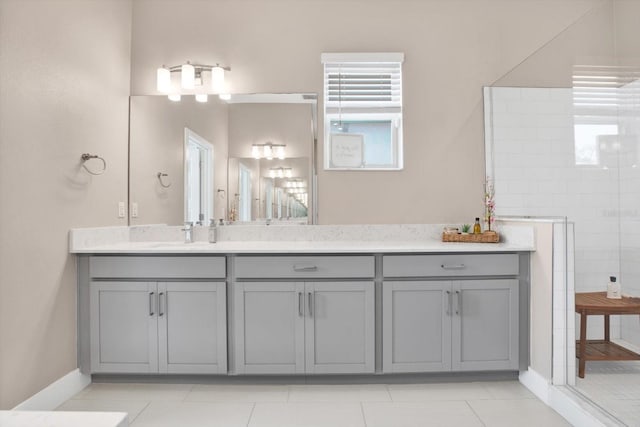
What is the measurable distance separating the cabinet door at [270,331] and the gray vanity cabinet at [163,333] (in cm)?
13

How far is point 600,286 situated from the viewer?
84.3 inches

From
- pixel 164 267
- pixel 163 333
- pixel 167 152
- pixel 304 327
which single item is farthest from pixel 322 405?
pixel 167 152

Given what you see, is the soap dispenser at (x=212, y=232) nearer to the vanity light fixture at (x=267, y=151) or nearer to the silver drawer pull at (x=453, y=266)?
the vanity light fixture at (x=267, y=151)

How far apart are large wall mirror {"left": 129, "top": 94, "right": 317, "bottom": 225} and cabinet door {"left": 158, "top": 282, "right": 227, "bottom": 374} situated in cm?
72

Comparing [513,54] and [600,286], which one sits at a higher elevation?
[513,54]

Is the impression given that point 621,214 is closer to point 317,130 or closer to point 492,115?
point 492,115

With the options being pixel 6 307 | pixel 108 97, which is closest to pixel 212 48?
pixel 108 97

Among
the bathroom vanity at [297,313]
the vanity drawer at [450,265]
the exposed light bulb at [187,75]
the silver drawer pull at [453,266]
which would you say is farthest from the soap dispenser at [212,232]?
the silver drawer pull at [453,266]

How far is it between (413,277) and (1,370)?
209 cm

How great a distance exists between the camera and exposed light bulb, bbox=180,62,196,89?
2.88 metres

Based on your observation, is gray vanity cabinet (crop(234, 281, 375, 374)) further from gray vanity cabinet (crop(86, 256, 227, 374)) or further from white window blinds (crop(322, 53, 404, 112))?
white window blinds (crop(322, 53, 404, 112))

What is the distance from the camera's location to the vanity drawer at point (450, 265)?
238 cm

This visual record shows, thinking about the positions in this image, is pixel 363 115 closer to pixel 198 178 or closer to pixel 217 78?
pixel 217 78

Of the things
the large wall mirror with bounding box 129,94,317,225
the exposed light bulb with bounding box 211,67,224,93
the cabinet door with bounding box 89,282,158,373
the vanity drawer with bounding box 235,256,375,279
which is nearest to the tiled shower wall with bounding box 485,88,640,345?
the vanity drawer with bounding box 235,256,375,279
